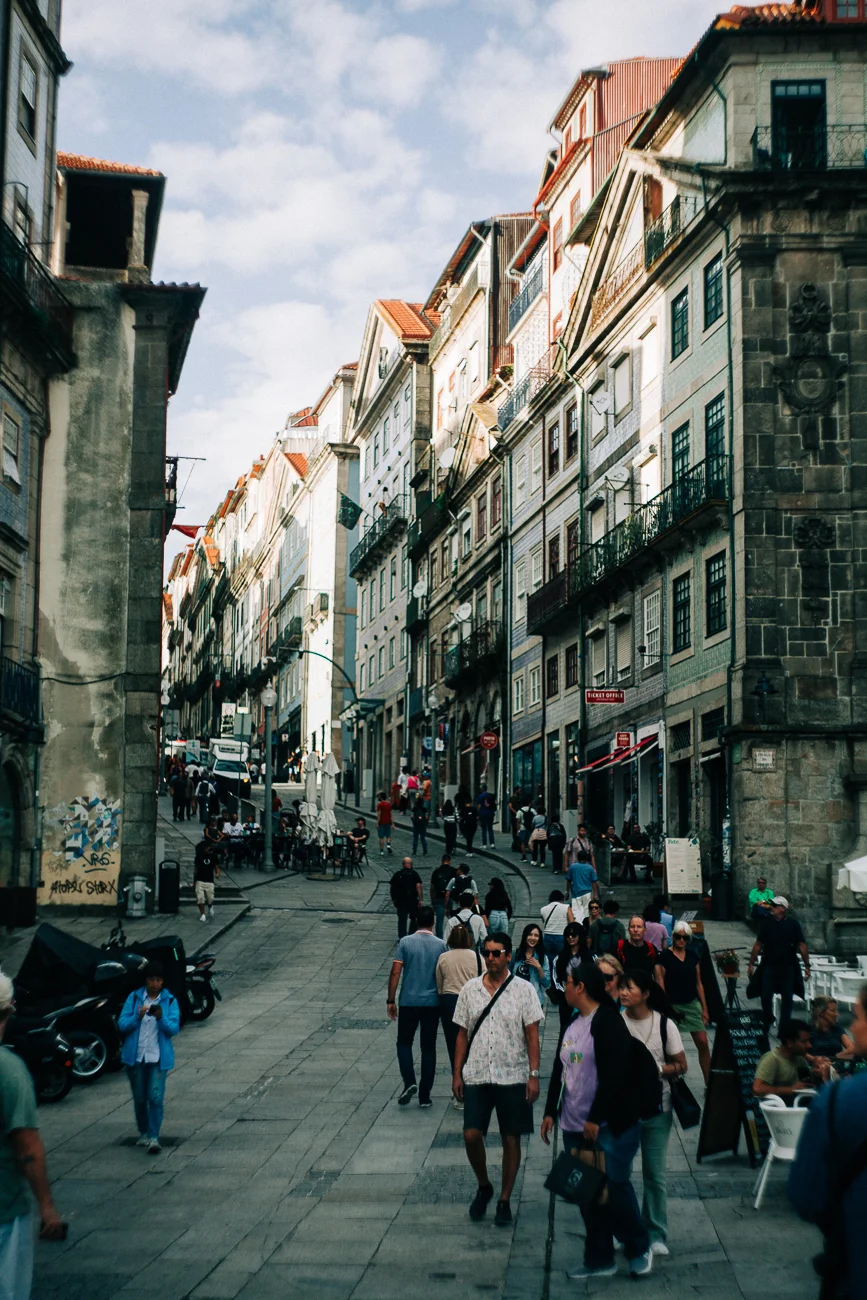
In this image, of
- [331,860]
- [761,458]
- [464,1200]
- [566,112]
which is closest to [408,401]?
[566,112]

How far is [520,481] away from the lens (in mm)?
51469

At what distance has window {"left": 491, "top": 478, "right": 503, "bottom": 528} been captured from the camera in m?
53.7

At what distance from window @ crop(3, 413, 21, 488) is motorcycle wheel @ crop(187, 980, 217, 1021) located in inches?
522

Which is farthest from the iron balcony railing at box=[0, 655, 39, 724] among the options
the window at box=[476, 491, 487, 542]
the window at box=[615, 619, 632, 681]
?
the window at box=[476, 491, 487, 542]

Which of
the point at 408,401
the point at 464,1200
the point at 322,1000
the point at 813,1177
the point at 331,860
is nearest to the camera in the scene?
the point at 813,1177

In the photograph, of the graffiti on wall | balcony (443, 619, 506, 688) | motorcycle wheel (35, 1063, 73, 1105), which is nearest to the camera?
motorcycle wheel (35, 1063, 73, 1105)

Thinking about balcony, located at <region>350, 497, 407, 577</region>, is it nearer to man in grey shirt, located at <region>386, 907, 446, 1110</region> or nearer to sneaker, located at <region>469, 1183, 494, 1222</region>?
man in grey shirt, located at <region>386, 907, 446, 1110</region>

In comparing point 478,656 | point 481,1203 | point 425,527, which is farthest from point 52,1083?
point 425,527

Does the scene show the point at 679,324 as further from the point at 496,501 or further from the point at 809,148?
the point at 496,501

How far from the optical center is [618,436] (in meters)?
41.1

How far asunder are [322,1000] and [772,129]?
21.0 metres

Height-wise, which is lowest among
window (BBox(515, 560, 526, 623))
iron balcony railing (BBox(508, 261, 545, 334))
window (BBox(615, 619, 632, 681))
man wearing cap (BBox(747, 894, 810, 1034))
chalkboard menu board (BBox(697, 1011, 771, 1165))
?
chalkboard menu board (BBox(697, 1011, 771, 1165))

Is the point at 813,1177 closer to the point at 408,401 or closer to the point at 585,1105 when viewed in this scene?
the point at 585,1105

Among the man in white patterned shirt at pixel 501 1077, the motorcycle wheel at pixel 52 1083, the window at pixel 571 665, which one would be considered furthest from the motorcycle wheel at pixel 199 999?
the window at pixel 571 665
